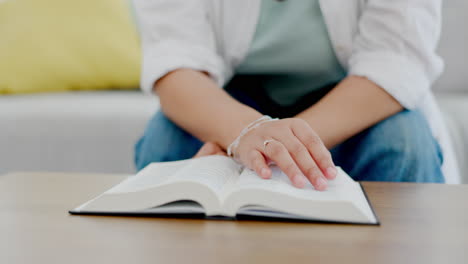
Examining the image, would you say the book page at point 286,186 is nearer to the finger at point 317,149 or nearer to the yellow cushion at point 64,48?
the finger at point 317,149

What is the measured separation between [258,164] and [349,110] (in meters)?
0.29

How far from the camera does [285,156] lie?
2.10ft

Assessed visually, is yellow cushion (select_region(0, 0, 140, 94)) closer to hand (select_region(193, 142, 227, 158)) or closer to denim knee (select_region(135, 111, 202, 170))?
denim knee (select_region(135, 111, 202, 170))

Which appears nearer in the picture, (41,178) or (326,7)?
(41,178)

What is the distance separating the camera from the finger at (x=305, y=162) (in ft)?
1.95

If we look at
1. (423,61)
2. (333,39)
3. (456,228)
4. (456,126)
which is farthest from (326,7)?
(456,126)

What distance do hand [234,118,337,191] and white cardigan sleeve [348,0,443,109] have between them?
281 millimetres

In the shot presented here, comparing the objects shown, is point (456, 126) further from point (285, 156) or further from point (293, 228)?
point (293, 228)

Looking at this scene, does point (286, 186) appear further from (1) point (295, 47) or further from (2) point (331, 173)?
(1) point (295, 47)

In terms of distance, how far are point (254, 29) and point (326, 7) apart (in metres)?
0.14

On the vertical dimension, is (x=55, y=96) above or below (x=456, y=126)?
above

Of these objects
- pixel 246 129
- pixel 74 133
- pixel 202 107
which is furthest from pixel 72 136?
pixel 246 129

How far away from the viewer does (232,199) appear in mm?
552

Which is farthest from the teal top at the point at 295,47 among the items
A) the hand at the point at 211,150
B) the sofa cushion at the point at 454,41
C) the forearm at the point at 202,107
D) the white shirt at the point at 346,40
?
the sofa cushion at the point at 454,41
